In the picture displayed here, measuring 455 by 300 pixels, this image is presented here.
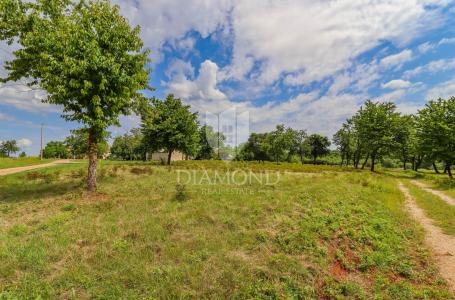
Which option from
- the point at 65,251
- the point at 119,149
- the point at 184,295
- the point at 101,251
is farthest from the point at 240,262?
the point at 119,149

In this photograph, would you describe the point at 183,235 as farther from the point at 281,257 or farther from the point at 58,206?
the point at 58,206

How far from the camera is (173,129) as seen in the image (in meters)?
34.8

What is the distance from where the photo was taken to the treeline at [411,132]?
26125 millimetres

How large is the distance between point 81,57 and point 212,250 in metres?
10.8

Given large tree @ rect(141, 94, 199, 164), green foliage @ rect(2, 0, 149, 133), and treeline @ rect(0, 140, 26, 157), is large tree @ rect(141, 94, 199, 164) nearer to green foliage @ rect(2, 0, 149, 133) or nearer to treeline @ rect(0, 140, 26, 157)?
green foliage @ rect(2, 0, 149, 133)

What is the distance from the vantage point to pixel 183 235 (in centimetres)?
740

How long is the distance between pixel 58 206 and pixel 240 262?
30.7 feet

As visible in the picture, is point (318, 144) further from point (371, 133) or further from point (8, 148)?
point (8, 148)

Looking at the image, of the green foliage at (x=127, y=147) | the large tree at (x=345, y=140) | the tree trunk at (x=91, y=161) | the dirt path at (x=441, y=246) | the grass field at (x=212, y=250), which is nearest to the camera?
the grass field at (x=212, y=250)

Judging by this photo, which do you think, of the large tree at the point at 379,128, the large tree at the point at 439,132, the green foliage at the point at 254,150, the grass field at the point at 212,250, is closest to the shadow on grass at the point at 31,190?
the grass field at the point at 212,250

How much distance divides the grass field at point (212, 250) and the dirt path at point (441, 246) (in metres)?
0.25

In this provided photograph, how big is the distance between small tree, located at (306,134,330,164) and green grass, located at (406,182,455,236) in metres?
62.8

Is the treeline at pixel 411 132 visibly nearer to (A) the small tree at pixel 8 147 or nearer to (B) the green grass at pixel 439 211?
(B) the green grass at pixel 439 211

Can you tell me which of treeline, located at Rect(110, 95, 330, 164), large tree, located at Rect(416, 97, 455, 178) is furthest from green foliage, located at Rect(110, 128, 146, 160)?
large tree, located at Rect(416, 97, 455, 178)
